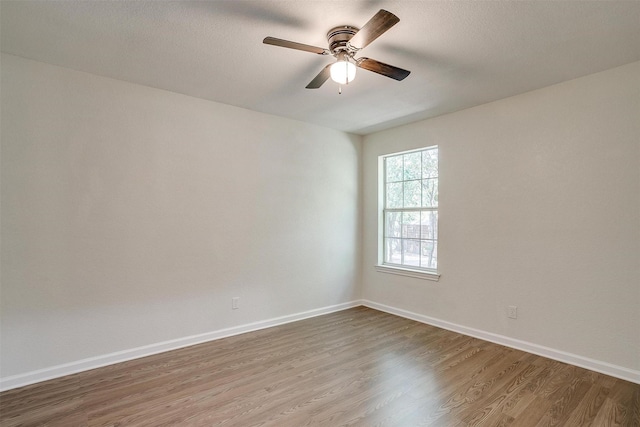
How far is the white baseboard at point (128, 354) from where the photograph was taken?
98.3 inches

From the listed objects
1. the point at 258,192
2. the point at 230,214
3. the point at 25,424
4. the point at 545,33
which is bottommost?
the point at 25,424

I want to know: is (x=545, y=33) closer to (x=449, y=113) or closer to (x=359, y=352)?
(x=449, y=113)

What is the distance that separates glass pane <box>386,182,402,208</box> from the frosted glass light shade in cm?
254

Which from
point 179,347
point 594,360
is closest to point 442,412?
point 594,360

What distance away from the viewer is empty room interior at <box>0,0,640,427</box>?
6.97 ft

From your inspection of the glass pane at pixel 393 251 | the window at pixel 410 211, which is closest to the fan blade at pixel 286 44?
the window at pixel 410 211

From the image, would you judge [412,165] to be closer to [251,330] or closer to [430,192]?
[430,192]

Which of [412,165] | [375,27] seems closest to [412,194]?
[412,165]

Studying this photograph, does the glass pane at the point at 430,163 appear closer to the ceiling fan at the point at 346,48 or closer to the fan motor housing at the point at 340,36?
the ceiling fan at the point at 346,48

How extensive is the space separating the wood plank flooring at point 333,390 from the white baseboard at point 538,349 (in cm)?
8

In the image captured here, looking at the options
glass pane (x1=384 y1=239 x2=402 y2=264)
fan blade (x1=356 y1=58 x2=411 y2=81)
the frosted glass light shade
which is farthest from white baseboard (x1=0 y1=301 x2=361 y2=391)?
fan blade (x1=356 y1=58 x2=411 y2=81)

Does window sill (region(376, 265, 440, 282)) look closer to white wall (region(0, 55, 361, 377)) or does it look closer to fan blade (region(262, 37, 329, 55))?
white wall (region(0, 55, 361, 377))

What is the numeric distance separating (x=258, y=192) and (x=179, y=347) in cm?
182

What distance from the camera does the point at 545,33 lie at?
2.15 m
